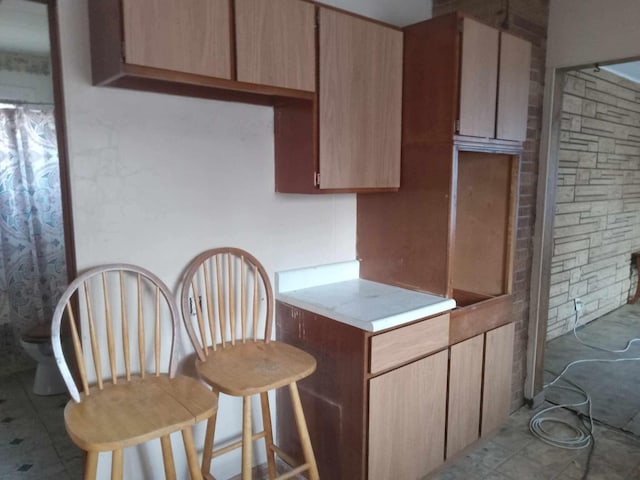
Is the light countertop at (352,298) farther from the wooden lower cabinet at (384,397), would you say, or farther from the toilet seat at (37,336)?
the toilet seat at (37,336)

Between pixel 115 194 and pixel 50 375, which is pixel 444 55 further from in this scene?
pixel 50 375

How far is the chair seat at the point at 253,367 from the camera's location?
1686mm

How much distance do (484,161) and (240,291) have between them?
4.90 feet

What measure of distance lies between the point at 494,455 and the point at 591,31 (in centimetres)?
225

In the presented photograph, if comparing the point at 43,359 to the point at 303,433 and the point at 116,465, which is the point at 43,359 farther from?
the point at 303,433

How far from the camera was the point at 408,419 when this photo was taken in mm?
2031

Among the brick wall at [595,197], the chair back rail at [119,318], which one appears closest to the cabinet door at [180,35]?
the chair back rail at [119,318]

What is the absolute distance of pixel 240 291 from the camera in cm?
215

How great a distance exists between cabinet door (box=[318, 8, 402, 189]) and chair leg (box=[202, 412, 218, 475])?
42.6 inches

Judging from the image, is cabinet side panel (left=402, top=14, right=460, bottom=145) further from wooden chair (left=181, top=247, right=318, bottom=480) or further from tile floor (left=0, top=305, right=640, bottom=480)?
tile floor (left=0, top=305, right=640, bottom=480)

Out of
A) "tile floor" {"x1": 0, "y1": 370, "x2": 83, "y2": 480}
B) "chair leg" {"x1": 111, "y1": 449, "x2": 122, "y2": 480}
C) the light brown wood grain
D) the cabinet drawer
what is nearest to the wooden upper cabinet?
the light brown wood grain

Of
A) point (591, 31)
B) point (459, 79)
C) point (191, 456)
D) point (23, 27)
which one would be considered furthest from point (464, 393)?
point (23, 27)

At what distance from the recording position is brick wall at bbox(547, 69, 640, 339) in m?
3.93

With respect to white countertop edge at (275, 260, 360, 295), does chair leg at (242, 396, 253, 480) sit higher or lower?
lower
